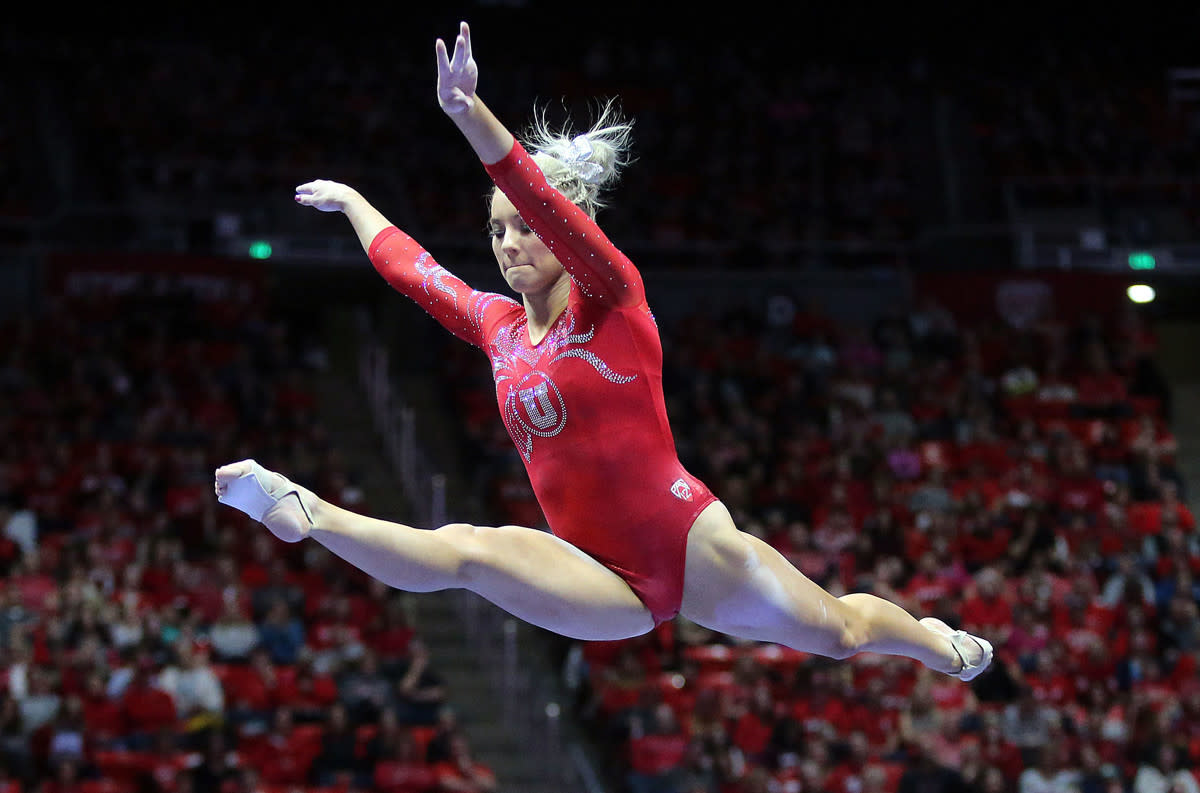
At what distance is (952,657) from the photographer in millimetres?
4684

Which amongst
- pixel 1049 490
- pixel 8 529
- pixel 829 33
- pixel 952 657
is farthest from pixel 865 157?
pixel 952 657

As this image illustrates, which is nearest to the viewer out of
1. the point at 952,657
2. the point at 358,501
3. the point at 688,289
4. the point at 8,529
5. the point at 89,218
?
the point at 952,657

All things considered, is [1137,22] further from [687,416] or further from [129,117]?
[129,117]

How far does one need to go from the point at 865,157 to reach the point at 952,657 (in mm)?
15068

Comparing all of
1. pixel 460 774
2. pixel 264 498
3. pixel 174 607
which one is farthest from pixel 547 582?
pixel 174 607

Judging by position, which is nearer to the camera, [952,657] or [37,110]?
[952,657]

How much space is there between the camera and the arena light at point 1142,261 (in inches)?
646

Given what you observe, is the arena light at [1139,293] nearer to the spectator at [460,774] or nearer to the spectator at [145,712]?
the spectator at [460,774]

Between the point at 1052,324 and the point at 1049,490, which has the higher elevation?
the point at 1052,324

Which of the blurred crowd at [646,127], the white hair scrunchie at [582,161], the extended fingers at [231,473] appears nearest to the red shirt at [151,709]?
the white hair scrunchie at [582,161]

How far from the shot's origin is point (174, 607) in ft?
32.7

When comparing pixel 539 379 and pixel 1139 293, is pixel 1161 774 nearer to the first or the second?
pixel 1139 293

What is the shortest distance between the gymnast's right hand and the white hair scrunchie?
0.83 m

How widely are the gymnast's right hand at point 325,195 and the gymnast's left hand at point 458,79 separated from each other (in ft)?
4.04
